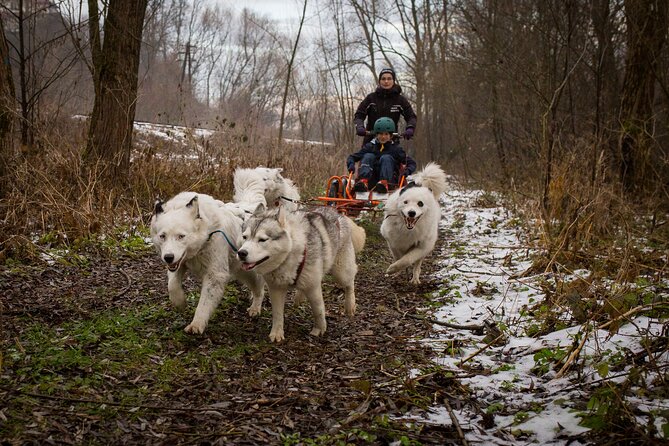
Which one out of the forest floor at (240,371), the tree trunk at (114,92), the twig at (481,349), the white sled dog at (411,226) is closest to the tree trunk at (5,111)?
the tree trunk at (114,92)

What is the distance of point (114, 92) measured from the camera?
821cm

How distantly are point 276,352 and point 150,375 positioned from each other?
1.05 metres

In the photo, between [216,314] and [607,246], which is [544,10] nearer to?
[607,246]

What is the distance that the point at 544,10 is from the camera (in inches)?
419

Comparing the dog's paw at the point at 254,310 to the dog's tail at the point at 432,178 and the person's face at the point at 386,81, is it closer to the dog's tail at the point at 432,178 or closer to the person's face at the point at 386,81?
the dog's tail at the point at 432,178

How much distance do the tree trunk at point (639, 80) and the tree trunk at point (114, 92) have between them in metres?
8.34

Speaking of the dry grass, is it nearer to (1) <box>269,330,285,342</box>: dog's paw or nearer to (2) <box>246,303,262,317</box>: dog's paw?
(2) <box>246,303,262,317</box>: dog's paw

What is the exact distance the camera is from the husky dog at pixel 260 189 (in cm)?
620

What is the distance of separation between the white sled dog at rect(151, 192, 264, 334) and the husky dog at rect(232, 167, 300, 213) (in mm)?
930

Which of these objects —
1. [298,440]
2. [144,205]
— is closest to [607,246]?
[298,440]

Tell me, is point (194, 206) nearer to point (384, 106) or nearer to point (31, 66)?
point (31, 66)

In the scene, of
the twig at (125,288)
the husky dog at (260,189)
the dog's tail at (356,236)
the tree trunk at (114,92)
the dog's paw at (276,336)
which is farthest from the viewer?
the tree trunk at (114,92)

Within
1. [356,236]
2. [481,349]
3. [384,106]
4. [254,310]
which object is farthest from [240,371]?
[384,106]

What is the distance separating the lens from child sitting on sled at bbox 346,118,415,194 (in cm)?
906
